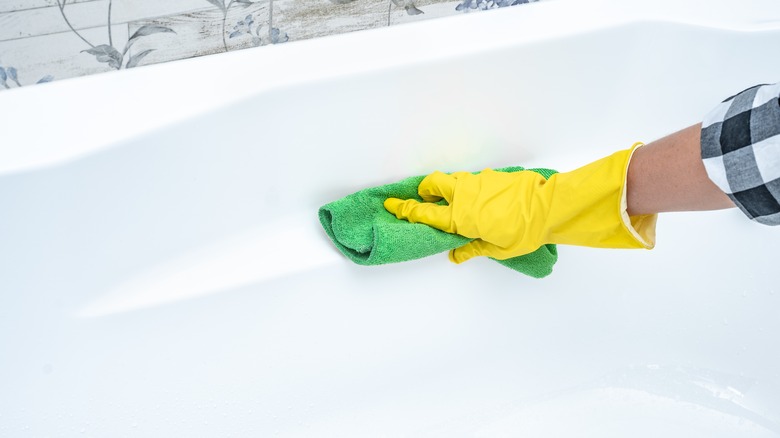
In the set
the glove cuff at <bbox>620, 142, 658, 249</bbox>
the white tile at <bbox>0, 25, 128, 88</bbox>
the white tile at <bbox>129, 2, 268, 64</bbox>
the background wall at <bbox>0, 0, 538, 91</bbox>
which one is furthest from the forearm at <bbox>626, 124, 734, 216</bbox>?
the white tile at <bbox>0, 25, 128, 88</bbox>

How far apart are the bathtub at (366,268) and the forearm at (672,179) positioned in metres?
0.27

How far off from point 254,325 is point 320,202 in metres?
0.20

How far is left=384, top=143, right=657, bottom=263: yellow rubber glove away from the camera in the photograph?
2.67 feet

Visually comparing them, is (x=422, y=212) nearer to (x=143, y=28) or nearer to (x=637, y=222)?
(x=637, y=222)

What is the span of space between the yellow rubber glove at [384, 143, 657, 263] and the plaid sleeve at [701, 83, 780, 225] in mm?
123

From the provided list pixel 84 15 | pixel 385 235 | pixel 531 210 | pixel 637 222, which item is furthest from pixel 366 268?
pixel 84 15

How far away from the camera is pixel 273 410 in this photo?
103 cm

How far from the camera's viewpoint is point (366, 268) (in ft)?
3.24

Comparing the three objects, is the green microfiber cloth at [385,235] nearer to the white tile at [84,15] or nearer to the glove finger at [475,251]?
the glove finger at [475,251]

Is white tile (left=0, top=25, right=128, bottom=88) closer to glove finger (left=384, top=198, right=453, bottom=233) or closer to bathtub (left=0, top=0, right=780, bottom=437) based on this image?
bathtub (left=0, top=0, right=780, bottom=437)

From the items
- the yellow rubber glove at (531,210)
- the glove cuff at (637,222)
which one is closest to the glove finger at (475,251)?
the yellow rubber glove at (531,210)

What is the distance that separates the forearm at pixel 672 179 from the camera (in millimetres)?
→ 726

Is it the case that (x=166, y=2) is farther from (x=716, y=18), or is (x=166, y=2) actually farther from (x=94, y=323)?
(x=716, y=18)

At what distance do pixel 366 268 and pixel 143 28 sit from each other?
0.43 m
